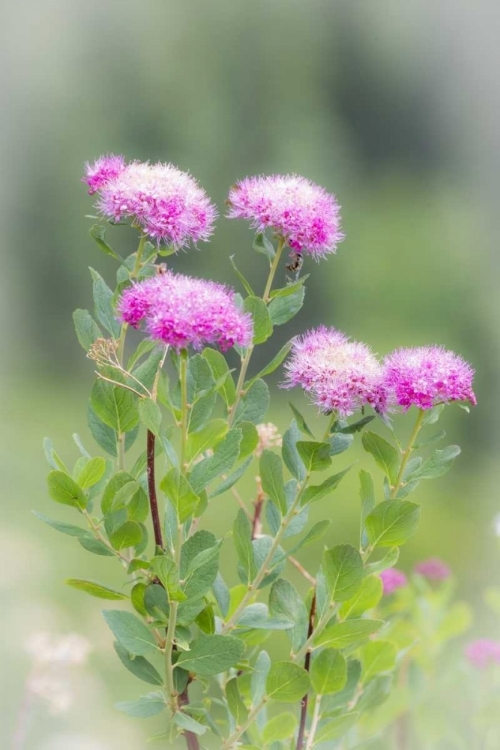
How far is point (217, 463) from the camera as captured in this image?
1.90 feet

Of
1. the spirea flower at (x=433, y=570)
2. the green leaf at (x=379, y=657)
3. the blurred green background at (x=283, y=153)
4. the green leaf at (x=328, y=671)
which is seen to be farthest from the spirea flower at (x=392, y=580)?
the blurred green background at (x=283, y=153)

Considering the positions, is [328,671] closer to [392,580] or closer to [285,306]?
[285,306]

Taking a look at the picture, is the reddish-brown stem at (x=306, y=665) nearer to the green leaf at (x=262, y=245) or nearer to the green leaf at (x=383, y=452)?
the green leaf at (x=383, y=452)

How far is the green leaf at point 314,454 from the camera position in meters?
0.60

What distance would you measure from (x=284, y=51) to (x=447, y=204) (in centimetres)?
113

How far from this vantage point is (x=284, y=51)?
15.8 ft

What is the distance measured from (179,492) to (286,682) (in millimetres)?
155

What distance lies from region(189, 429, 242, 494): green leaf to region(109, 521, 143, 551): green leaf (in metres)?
0.05

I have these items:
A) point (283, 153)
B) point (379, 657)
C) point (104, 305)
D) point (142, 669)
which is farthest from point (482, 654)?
point (283, 153)

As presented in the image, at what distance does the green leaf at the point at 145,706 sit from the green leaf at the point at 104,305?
237 millimetres

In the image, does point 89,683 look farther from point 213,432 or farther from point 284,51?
point 284,51

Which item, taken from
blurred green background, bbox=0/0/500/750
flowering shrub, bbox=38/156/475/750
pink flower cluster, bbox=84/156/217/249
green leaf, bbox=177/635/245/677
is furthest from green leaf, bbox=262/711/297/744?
blurred green background, bbox=0/0/500/750

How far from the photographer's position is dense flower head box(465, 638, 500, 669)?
108 centimetres

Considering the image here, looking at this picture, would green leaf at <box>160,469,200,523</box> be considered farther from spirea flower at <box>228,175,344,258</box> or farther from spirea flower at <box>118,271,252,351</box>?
spirea flower at <box>228,175,344,258</box>
